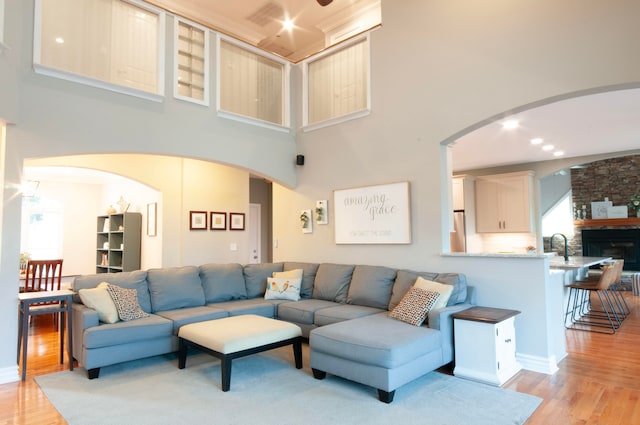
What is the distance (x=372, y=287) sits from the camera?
448cm

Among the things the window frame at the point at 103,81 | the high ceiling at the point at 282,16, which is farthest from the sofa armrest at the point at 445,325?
the high ceiling at the point at 282,16

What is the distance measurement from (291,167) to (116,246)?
12.8ft

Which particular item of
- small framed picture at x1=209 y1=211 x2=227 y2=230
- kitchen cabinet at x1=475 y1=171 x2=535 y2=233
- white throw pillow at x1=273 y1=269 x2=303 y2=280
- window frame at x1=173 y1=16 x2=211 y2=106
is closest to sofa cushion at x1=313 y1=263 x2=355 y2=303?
white throw pillow at x1=273 y1=269 x2=303 y2=280

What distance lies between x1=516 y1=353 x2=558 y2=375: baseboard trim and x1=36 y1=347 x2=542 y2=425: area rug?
2.22 feet

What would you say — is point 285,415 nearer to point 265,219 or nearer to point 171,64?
point 171,64

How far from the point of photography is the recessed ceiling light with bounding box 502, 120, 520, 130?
528 cm

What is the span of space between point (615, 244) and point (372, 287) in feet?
26.3

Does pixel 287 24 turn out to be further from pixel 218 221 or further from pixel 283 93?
pixel 218 221

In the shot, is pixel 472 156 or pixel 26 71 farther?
pixel 472 156

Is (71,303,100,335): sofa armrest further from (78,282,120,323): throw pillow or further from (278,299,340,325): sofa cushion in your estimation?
(278,299,340,325): sofa cushion

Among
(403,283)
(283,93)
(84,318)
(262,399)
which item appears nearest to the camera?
(262,399)

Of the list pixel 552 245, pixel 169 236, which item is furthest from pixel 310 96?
pixel 552 245

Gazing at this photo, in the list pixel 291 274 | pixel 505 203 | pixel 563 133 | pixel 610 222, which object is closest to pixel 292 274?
pixel 291 274

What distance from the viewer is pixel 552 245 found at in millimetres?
9906
